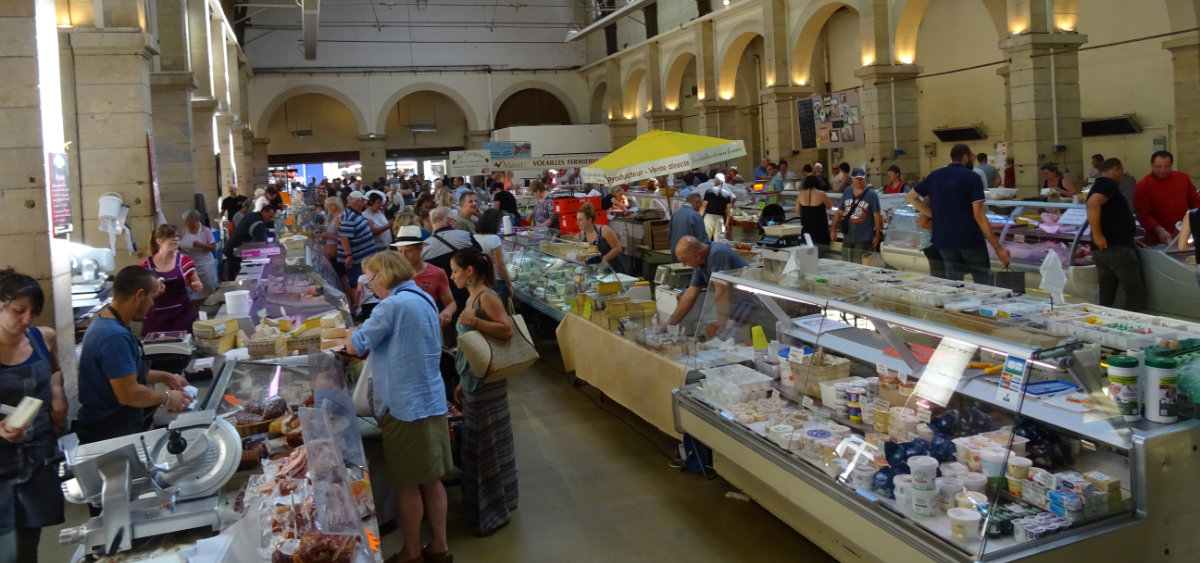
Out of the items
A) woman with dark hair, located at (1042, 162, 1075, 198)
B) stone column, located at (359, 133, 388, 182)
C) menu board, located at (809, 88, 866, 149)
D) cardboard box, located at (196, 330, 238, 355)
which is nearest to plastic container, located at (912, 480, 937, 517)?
cardboard box, located at (196, 330, 238, 355)

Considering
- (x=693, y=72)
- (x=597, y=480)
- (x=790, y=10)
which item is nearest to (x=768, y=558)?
(x=597, y=480)

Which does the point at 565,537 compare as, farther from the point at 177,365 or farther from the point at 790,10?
the point at 790,10

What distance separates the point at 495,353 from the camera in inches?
185

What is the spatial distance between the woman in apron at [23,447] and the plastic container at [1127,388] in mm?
4056

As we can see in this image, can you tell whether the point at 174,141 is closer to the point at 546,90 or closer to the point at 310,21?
the point at 310,21

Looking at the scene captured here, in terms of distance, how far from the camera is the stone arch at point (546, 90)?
29.2m

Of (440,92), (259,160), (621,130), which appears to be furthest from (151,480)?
(440,92)

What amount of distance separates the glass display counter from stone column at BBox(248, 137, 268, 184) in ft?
84.0

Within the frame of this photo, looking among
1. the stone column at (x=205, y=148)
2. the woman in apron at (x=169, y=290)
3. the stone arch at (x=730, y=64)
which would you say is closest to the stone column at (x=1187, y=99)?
the stone arch at (x=730, y=64)

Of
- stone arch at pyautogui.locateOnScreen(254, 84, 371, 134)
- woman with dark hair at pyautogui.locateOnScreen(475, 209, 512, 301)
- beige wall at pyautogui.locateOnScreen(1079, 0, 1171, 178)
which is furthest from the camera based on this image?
stone arch at pyautogui.locateOnScreen(254, 84, 371, 134)

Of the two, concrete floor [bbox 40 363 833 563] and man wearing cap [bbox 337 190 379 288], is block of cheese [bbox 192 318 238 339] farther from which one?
man wearing cap [bbox 337 190 379 288]

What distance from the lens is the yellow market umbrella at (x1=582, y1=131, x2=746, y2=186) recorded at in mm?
9641

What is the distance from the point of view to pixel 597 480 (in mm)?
5488

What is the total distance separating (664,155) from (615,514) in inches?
220
